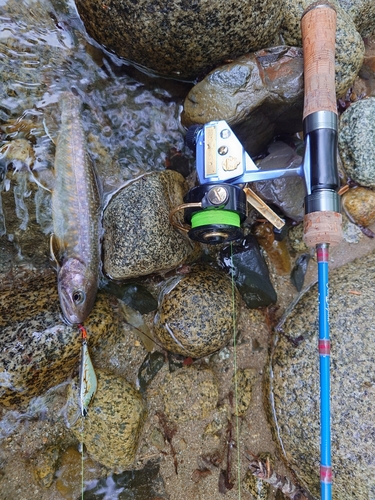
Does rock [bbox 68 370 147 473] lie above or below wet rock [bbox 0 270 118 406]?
below

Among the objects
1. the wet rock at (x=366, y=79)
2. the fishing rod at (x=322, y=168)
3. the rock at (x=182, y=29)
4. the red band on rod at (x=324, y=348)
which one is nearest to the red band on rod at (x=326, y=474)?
the fishing rod at (x=322, y=168)

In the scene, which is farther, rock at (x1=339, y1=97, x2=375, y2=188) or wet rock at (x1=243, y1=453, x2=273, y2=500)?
rock at (x1=339, y1=97, x2=375, y2=188)

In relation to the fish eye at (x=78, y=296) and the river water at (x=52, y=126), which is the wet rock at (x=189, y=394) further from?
the fish eye at (x=78, y=296)

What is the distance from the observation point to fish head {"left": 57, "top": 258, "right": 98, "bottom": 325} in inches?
127

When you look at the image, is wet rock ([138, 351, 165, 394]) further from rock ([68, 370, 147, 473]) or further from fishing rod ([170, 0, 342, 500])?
fishing rod ([170, 0, 342, 500])

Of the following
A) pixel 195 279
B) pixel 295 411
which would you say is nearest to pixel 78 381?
pixel 195 279

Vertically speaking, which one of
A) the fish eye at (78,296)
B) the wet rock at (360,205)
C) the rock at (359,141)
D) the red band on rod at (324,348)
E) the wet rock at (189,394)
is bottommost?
the wet rock at (189,394)

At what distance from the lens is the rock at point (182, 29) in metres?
2.99

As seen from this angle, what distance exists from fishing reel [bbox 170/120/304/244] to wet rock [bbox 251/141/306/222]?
73 centimetres

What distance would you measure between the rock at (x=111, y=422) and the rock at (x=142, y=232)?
0.94 meters

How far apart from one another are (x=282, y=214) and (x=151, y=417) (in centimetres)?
218

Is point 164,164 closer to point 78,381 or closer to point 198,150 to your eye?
point 198,150

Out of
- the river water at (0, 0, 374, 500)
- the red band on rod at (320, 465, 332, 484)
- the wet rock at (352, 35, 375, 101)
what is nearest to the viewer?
the red band on rod at (320, 465, 332, 484)

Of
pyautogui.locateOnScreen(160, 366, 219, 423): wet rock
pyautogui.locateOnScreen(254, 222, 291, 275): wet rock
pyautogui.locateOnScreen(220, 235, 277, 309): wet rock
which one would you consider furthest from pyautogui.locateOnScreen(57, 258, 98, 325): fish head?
pyautogui.locateOnScreen(254, 222, 291, 275): wet rock
